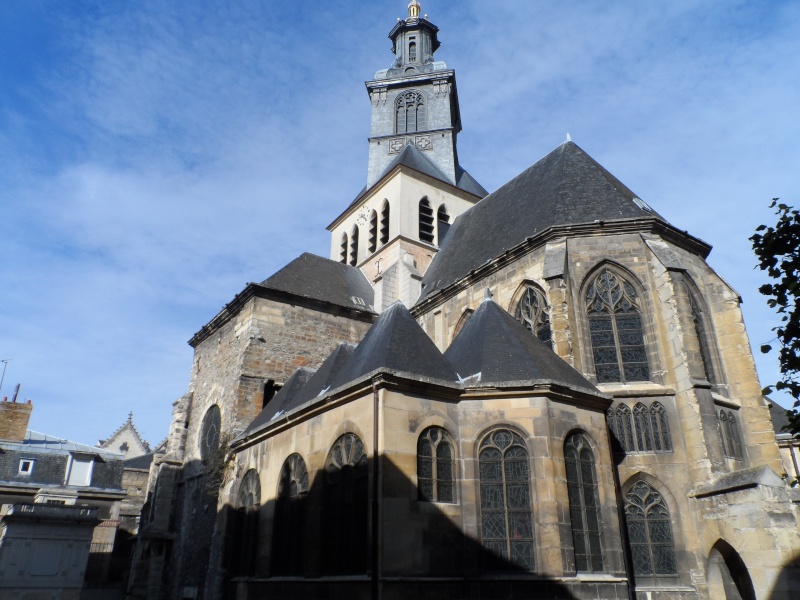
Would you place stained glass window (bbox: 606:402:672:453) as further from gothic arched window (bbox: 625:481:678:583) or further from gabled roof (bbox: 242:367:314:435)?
gabled roof (bbox: 242:367:314:435)

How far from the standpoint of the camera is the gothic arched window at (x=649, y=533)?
10391 mm

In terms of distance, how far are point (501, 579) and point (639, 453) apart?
4.36 meters

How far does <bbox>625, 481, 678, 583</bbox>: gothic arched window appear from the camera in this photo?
1039 centimetres

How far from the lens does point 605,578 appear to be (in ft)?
→ 27.0

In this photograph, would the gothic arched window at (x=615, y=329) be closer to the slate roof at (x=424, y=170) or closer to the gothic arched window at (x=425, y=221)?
the gothic arched window at (x=425, y=221)

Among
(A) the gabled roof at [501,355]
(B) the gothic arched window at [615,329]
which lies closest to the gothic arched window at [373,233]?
(B) the gothic arched window at [615,329]

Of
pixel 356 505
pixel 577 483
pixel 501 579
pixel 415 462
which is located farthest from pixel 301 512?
pixel 577 483

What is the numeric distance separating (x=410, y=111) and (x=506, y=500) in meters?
21.3

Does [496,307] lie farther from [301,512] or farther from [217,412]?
[217,412]

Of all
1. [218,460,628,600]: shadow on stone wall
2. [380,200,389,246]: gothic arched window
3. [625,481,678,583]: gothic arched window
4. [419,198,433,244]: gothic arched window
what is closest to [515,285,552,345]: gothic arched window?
[625,481,678,583]: gothic arched window

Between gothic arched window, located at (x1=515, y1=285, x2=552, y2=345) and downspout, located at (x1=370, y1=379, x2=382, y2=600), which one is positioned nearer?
downspout, located at (x1=370, y1=379, x2=382, y2=600)

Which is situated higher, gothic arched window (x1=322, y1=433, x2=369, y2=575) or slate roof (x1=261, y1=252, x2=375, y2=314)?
slate roof (x1=261, y1=252, x2=375, y2=314)

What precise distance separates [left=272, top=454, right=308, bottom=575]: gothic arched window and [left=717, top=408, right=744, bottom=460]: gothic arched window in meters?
7.25

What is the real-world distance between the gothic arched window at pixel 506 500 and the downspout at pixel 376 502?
154 centimetres
